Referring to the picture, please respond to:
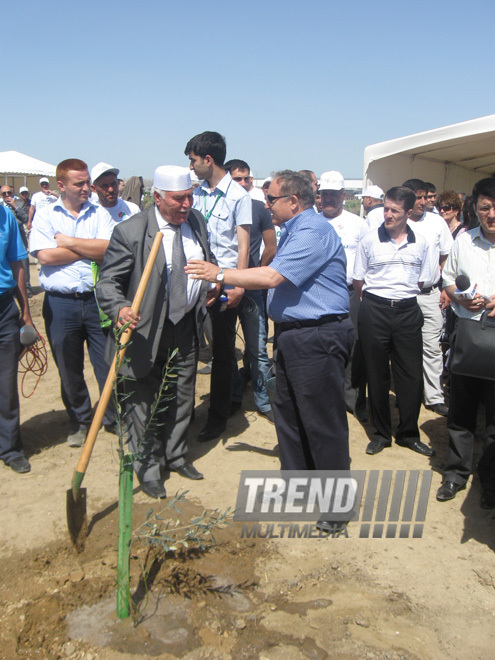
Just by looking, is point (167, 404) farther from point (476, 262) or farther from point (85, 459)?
point (476, 262)

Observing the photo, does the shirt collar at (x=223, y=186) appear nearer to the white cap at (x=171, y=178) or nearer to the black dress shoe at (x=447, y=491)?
the white cap at (x=171, y=178)

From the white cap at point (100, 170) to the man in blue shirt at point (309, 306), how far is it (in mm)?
1680

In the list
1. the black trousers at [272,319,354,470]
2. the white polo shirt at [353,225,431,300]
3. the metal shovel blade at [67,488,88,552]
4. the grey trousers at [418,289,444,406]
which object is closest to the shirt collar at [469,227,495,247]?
the white polo shirt at [353,225,431,300]

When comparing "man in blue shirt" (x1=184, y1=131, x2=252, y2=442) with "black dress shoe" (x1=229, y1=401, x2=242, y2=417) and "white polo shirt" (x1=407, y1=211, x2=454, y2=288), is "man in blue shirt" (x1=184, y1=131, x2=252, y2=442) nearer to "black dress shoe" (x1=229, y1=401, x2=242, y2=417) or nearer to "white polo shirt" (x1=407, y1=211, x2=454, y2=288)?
"black dress shoe" (x1=229, y1=401, x2=242, y2=417)

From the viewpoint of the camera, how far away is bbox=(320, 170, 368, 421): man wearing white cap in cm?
559

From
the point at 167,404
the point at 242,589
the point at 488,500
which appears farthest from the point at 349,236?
the point at 242,589

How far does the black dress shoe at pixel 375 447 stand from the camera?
482 cm

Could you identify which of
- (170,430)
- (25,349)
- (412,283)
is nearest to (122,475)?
(170,430)

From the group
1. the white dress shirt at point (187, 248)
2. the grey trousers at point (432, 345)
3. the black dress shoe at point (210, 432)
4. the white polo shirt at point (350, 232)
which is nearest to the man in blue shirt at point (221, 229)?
the black dress shoe at point (210, 432)

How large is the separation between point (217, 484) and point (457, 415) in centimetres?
178

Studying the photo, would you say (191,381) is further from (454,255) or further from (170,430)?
(454,255)

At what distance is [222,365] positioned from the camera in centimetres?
504

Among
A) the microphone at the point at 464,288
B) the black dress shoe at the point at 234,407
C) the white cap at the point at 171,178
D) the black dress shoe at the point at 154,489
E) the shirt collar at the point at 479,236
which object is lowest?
the black dress shoe at the point at 154,489

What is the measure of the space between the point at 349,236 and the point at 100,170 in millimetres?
2486
